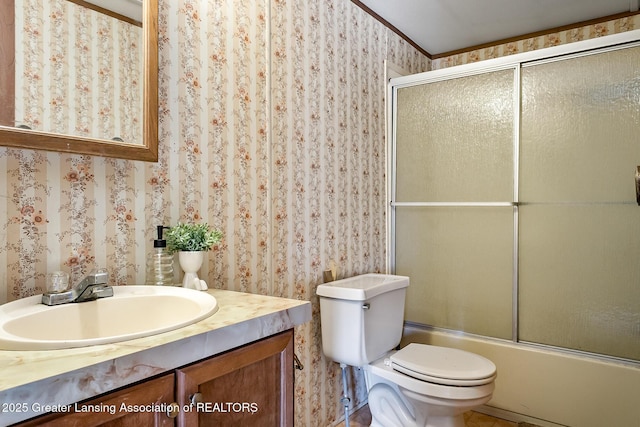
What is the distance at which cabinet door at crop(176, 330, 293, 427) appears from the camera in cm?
78

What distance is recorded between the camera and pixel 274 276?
5.65 ft

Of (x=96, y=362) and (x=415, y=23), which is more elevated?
(x=415, y=23)

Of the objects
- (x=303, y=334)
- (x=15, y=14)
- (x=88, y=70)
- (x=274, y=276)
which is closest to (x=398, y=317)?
(x=303, y=334)

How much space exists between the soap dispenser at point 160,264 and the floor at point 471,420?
1354mm

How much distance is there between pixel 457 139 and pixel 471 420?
155 centimetres

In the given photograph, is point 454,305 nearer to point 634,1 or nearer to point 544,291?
point 544,291

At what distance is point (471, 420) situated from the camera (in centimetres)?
216

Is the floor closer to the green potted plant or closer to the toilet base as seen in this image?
the toilet base

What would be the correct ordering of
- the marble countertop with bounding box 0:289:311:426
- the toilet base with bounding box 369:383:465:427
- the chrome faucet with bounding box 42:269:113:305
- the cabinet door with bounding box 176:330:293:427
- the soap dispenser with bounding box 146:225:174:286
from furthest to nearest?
the toilet base with bounding box 369:383:465:427 < the soap dispenser with bounding box 146:225:174:286 < the chrome faucet with bounding box 42:269:113:305 < the cabinet door with bounding box 176:330:293:427 < the marble countertop with bounding box 0:289:311:426

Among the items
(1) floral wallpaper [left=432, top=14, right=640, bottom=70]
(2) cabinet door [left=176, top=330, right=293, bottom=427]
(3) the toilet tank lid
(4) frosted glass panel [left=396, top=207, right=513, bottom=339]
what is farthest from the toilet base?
(1) floral wallpaper [left=432, top=14, right=640, bottom=70]

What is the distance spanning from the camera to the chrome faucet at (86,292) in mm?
952

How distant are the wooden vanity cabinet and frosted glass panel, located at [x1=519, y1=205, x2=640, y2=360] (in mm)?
1643

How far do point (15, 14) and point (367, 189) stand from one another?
1.76m

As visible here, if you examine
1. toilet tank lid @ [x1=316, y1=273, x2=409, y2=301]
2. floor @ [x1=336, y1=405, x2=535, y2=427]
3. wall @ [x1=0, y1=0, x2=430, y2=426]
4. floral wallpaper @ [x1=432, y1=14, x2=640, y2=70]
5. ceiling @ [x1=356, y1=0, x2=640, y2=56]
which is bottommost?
floor @ [x1=336, y1=405, x2=535, y2=427]
